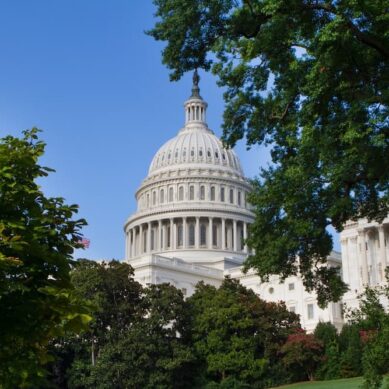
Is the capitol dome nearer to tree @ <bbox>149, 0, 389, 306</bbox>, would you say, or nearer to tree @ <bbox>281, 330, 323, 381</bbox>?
tree @ <bbox>281, 330, 323, 381</bbox>

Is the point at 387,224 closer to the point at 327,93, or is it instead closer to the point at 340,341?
the point at 340,341

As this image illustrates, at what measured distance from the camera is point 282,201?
23156 mm

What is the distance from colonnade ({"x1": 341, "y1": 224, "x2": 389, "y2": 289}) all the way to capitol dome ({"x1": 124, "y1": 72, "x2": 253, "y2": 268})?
36545 millimetres

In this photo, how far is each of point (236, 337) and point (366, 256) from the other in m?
33.6

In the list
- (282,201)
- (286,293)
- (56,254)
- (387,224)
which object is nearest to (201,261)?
(286,293)

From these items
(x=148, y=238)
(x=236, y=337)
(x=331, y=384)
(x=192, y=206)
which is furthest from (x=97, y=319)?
(x=148, y=238)

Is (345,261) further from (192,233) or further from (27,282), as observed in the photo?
(27,282)

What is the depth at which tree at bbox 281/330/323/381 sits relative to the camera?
6131cm

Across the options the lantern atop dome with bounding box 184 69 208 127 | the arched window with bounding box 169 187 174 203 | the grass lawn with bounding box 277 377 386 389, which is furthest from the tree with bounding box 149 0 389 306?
the lantern atop dome with bounding box 184 69 208 127

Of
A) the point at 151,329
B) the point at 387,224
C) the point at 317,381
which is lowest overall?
the point at 317,381

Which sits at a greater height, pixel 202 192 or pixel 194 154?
pixel 194 154

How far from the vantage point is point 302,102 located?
68.5ft

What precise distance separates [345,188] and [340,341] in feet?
154

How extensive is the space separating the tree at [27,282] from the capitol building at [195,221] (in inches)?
3704
